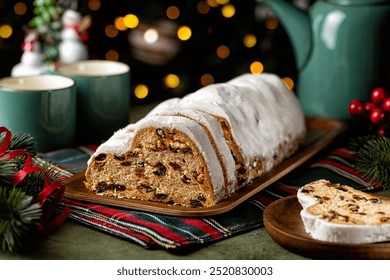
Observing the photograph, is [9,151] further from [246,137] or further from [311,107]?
[311,107]

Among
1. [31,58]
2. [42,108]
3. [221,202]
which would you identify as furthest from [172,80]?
[221,202]

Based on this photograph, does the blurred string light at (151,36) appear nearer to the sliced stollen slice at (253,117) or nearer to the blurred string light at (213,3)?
the blurred string light at (213,3)

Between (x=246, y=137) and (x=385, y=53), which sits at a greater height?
(x=385, y=53)

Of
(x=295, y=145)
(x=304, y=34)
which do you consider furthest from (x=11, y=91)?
(x=304, y=34)

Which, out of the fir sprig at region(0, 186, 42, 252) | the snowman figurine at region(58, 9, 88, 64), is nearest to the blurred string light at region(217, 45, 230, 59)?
the snowman figurine at region(58, 9, 88, 64)

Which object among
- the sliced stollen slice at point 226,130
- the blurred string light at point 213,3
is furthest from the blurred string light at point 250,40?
the sliced stollen slice at point 226,130

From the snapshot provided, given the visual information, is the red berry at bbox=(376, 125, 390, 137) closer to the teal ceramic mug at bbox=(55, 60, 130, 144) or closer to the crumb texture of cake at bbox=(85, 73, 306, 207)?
the crumb texture of cake at bbox=(85, 73, 306, 207)
